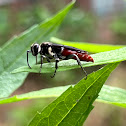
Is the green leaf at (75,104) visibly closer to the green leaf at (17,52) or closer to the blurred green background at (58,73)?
the green leaf at (17,52)

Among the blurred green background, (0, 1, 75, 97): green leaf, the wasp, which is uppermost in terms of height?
(0, 1, 75, 97): green leaf

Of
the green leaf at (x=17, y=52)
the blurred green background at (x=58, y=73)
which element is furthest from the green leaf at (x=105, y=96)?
A: the blurred green background at (x=58, y=73)

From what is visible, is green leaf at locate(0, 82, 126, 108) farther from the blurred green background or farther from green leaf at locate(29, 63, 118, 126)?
the blurred green background

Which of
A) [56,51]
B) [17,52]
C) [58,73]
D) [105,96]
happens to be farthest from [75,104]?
[58,73]

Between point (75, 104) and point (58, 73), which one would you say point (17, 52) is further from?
point (58, 73)

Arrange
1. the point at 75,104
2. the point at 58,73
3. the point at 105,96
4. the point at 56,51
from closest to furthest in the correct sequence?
1. the point at 75,104
2. the point at 105,96
3. the point at 56,51
4. the point at 58,73

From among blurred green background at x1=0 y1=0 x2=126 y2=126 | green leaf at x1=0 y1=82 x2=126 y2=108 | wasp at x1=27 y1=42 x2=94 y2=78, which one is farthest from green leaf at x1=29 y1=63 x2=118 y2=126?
blurred green background at x1=0 y1=0 x2=126 y2=126

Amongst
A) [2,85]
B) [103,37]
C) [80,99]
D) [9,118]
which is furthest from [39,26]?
[103,37]
